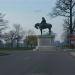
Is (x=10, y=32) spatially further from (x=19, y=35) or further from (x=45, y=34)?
(x=45, y=34)

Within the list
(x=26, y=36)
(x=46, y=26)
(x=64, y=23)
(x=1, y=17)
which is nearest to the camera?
(x=46, y=26)

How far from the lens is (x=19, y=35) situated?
486 feet

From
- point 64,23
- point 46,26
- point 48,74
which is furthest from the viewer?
point 64,23

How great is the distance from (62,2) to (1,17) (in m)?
29.6

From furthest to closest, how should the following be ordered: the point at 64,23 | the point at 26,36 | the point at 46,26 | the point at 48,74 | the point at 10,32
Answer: the point at 26,36, the point at 10,32, the point at 64,23, the point at 46,26, the point at 48,74

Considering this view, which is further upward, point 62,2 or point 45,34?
point 62,2

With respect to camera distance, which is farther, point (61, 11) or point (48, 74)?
point (61, 11)

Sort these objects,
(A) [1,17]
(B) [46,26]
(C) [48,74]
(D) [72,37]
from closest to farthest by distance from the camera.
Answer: (C) [48,74], (D) [72,37], (B) [46,26], (A) [1,17]

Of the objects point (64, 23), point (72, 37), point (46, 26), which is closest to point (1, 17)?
point (64, 23)

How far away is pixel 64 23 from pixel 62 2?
1709 cm

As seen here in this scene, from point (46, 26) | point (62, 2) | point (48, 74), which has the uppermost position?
point (62, 2)

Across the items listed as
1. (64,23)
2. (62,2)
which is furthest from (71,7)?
(64,23)

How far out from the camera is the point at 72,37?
76.4 meters

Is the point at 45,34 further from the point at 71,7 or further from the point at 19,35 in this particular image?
the point at 19,35
